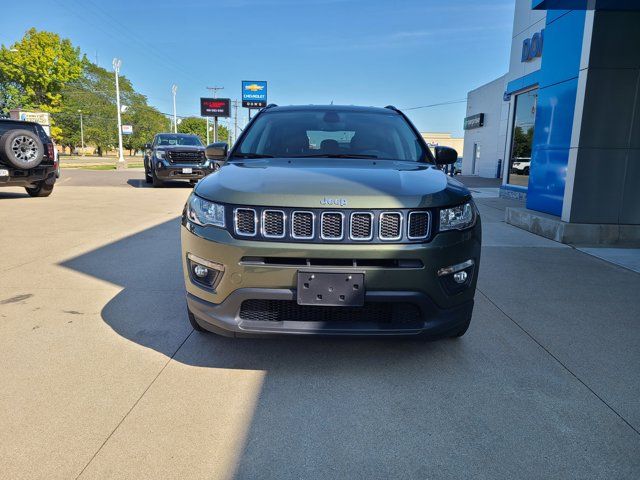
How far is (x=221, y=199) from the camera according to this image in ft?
8.59

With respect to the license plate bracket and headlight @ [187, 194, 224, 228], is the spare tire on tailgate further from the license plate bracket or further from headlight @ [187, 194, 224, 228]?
the license plate bracket

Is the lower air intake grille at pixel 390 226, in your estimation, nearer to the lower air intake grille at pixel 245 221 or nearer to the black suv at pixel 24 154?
the lower air intake grille at pixel 245 221

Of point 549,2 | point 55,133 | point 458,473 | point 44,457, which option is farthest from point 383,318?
point 55,133

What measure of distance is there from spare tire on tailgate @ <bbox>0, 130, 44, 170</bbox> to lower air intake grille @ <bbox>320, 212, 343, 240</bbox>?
9826 mm

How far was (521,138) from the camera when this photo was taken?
608 inches

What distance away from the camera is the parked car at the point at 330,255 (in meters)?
2.46

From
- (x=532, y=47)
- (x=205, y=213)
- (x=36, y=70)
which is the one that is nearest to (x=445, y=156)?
(x=205, y=213)

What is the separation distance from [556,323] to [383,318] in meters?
1.86

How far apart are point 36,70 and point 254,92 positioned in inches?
1120

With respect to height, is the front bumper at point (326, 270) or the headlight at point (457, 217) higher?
the headlight at point (457, 217)

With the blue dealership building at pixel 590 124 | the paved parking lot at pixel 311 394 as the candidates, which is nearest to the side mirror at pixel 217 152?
the paved parking lot at pixel 311 394

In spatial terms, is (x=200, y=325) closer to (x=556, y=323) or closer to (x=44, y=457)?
(x=44, y=457)

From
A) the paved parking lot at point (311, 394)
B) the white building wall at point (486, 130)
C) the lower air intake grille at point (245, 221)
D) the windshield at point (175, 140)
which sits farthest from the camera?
the white building wall at point (486, 130)

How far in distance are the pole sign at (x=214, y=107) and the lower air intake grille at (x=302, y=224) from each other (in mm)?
38587
